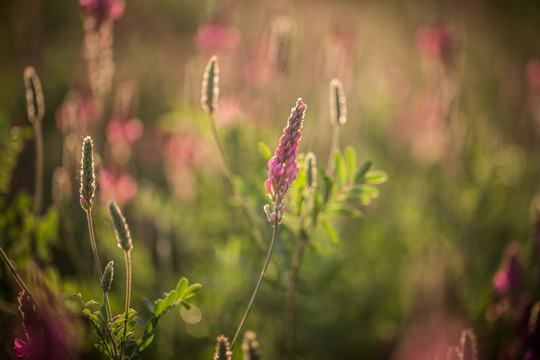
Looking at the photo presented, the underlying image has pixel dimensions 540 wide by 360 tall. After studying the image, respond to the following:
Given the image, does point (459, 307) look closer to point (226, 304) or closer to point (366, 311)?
point (366, 311)

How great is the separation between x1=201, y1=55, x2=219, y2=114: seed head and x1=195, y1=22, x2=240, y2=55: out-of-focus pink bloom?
2.68 feet

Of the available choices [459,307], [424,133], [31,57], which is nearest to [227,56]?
[424,133]

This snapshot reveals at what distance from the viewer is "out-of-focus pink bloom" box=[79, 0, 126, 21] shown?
52.8 inches

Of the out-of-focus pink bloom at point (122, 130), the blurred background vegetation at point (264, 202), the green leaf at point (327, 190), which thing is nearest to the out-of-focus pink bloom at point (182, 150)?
the blurred background vegetation at point (264, 202)

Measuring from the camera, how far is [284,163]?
798 mm

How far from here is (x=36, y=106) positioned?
1062mm

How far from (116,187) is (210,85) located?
0.83 metres

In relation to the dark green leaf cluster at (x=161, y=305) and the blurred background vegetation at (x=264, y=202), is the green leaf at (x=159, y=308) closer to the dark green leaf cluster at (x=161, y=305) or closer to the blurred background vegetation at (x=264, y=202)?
the dark green leaf cluster at (x=161, y=305)

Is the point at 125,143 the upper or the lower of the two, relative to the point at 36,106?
lower

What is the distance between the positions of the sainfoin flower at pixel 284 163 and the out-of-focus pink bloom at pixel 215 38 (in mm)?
1108

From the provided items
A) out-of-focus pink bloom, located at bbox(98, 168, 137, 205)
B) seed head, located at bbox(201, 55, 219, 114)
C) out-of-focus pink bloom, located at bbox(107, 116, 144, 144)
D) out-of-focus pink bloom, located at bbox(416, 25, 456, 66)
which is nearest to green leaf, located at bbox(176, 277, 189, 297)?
seed head, located at bbox(201, 55, 219, 114)

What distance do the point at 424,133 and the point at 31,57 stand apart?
2.65m

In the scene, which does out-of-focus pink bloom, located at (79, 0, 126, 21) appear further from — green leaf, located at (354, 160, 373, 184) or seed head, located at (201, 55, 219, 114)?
green leaf, located at (354, 160, 373, 184)

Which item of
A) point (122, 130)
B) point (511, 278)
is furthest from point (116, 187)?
point (511, 278)
